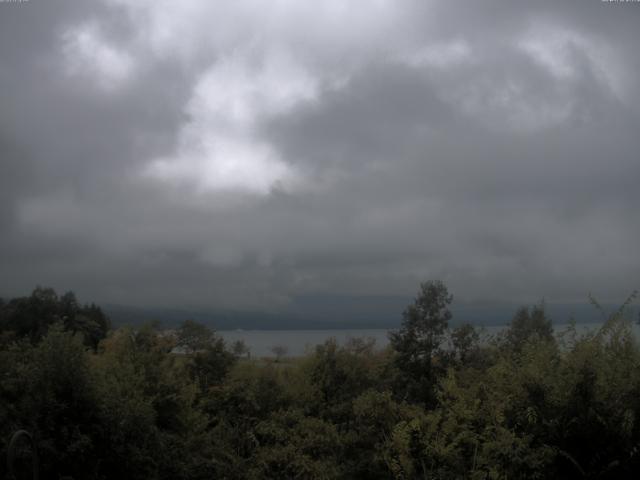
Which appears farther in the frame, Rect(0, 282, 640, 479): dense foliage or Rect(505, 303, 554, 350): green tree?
Rect(505, 303, 554, 350): green tree

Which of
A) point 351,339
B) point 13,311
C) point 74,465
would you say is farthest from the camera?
point 13,311

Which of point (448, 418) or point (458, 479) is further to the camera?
point (448, 418)

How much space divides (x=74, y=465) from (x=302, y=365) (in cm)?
907

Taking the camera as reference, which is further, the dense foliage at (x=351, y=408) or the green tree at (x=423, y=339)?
the green tree at (x=423, y=339)

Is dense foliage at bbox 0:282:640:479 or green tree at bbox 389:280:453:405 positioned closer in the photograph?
dense foliage at bbox 0:282:640:479

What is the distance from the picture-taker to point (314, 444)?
647 inches

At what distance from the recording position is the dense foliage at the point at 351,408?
11352 millimetres

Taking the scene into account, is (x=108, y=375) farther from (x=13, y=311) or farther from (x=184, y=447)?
(x=13, y=311)

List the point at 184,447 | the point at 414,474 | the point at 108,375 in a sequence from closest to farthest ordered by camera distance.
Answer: the point at 414,474
the point at 108,375
the point at 184,447

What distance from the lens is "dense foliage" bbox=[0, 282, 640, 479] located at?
11352mm

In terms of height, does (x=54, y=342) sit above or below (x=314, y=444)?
above

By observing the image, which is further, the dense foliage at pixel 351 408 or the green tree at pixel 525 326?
the green tree at pixel 525 326

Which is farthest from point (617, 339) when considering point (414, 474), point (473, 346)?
point (473, 346)

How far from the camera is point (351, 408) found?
17719 mm
